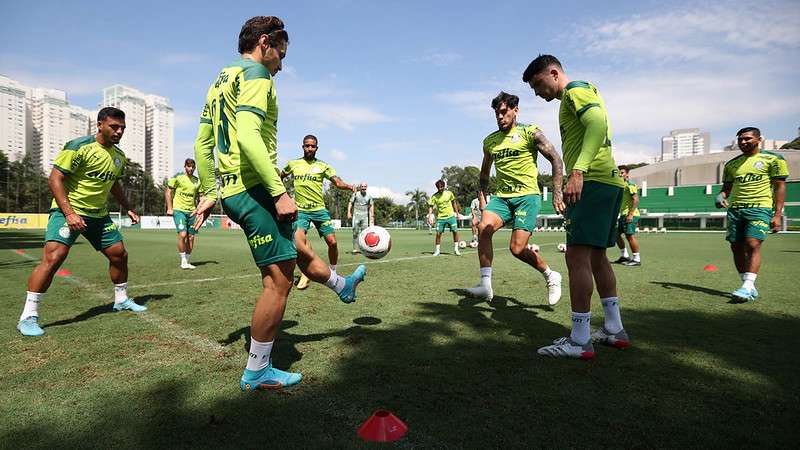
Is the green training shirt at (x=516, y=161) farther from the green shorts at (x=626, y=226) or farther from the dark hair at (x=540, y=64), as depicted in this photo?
the green shorts at (x=626, y=226)

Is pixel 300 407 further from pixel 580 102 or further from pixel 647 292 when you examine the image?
pixel 647 292

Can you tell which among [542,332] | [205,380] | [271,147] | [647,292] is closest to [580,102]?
[542,332]

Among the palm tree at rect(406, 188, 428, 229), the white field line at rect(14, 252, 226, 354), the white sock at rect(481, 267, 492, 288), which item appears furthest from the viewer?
the palm tree at rect(406, 188, 428, 229)

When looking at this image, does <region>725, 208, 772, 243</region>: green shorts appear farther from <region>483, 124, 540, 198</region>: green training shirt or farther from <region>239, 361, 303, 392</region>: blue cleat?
<region>239, 361, 303, 392</region>: blue cleat

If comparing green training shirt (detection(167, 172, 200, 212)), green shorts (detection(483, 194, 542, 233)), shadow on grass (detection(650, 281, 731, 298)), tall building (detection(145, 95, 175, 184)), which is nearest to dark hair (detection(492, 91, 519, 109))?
green shorts (detection(483, 194, 542, 233))

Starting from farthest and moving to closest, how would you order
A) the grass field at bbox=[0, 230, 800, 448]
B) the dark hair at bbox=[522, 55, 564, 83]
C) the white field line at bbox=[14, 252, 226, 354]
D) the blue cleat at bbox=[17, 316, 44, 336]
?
the blue cleat at bbox=[17, 316, 44, 336] → the dark hair at bbox=[522, 55, 564, 83] → the white field line at bbox=[14, 252, 226, 354] → the grass field at bbox=[0, 230, 800, 448]

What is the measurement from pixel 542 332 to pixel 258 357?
2.70 metres

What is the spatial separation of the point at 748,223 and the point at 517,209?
3658 millimetres

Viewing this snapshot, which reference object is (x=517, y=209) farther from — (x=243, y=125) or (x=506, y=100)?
(x=243, y=125)

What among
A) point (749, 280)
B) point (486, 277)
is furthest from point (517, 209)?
point (749, 280)

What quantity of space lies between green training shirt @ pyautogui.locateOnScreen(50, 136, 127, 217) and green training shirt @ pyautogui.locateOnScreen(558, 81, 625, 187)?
507 cm

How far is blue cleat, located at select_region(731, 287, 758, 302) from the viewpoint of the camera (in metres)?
5.40

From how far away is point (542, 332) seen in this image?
405cm

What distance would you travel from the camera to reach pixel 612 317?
364cm
